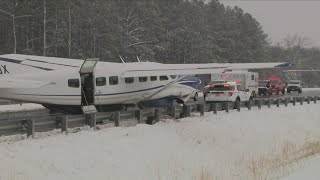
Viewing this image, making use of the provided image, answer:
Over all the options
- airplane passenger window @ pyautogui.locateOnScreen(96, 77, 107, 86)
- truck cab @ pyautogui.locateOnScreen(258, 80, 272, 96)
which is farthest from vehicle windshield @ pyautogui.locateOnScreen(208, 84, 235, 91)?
truck cab @ pyautogui.locateOnScreen(258, 80, 272, 96)

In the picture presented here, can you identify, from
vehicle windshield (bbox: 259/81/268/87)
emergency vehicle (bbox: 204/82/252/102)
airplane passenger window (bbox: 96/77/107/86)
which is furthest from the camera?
vehicle windshield (bbox: 259/81/268/87)

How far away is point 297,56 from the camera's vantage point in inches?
6068

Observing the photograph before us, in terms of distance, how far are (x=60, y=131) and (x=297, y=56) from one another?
14284 cm

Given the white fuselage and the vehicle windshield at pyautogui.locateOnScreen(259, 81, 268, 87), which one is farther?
the vehicle windshield at pyautogui.locateOnScreen(259, 81, 268, 87)

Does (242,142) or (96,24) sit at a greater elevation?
(96,24)

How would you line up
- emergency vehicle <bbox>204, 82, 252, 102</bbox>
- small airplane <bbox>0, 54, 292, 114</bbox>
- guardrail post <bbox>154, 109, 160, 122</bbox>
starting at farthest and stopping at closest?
emergency vehicle <bbox>204, 82, 252, 102</bbox>, guardrail post <bbox>154, 109, 160, 122</bbox>, small airplane <bbox>0, 54, 292, 114</bbox>

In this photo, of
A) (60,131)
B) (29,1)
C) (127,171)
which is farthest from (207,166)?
(29,1)

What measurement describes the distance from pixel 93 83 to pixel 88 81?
258mm

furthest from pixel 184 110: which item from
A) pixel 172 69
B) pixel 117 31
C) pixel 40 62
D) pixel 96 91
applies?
pixel 117 31

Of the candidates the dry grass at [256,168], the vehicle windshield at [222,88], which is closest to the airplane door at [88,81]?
the dry grass at [256,168]

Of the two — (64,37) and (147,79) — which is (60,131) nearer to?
(147,79)

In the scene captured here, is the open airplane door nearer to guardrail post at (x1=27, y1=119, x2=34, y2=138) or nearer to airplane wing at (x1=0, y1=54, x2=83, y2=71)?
airplane wing at (x1=0, y1=54, x2=83, y2=71)

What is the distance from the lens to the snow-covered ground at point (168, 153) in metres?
14.7

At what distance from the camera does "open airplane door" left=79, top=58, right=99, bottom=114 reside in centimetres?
2373
